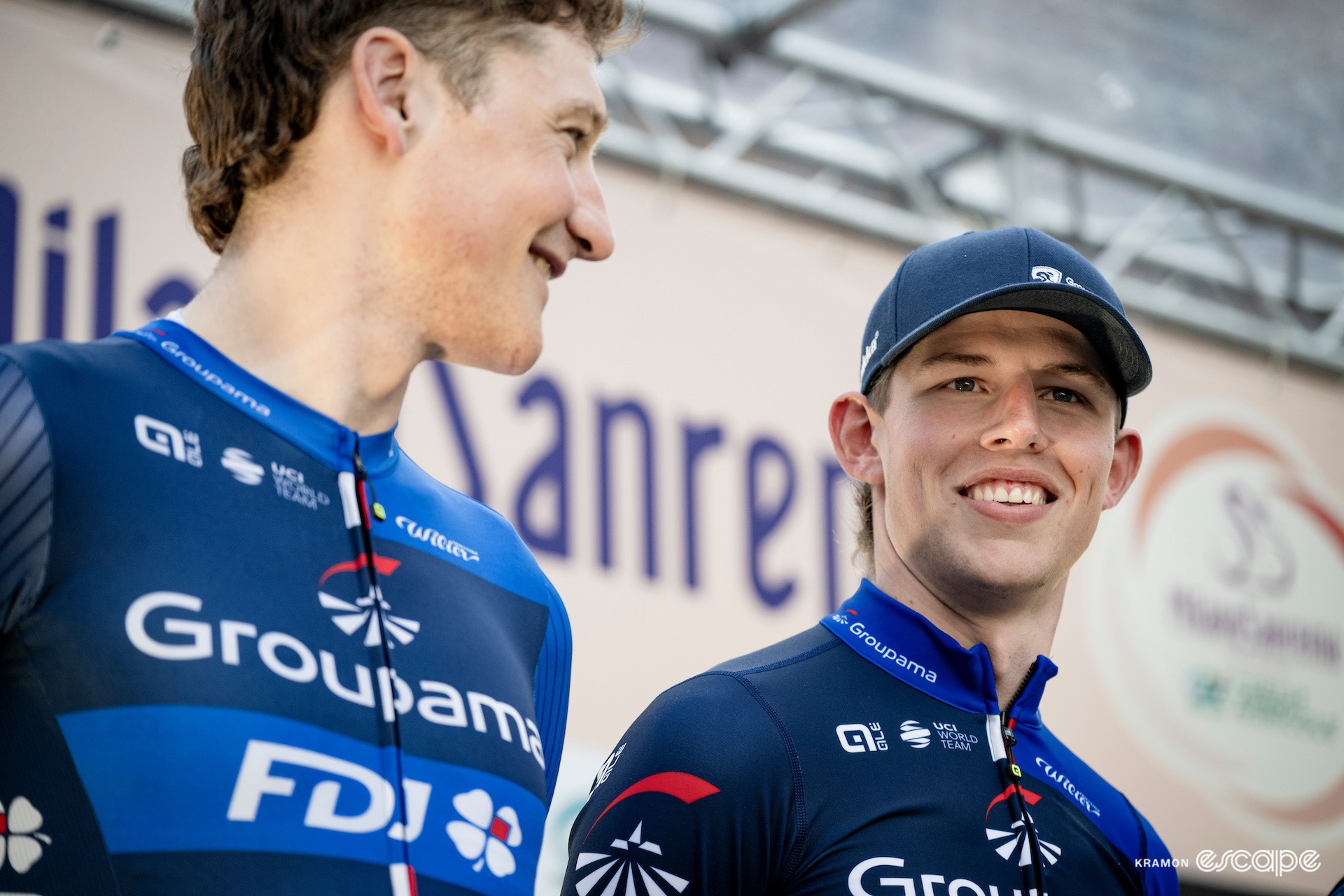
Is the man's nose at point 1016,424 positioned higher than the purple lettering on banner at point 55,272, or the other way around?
the purple lettering on banner at point 55,272

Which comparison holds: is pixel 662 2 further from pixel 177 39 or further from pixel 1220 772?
pixel 1220 772

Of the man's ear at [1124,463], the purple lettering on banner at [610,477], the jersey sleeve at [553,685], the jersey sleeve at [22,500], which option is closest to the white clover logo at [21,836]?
the jersey sleeve at [22,500]

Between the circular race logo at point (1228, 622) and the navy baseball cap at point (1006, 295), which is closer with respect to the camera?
the navy baseball cap at point (1006, 295)

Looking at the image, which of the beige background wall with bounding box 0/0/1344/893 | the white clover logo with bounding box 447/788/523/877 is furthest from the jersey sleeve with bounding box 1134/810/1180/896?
the beige background wall with bounding box 0/0/1344/893

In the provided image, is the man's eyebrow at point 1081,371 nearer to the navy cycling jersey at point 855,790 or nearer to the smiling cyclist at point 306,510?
the navy cycling jersey at point 855,790

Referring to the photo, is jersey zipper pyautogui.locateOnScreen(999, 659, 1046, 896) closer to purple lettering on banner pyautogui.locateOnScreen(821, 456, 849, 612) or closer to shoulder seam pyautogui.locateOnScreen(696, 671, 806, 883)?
shoulder seam pyautogui.locateOnScreen(696, 671, 806, 883)

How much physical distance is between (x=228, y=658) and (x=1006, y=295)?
3.46 feet

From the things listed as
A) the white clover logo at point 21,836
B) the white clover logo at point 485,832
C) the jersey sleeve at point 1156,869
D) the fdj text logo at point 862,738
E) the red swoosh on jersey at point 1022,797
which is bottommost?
the white clover logo at point 21,836

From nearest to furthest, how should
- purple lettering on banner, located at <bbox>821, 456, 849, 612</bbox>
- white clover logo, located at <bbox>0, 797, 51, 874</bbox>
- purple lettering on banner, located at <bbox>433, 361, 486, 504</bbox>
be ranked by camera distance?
white clover logo, located at <bbox>0, 797, 51, 874</bbox>
purple lettering on banner, located at <bbox>433, 361, 486, 504</bbox>
purple lettering on banner, located at <bbox>821, 456, 849, 612</bbox>

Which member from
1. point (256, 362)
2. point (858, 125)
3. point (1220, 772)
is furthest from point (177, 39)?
Answer: point (1220, 772)

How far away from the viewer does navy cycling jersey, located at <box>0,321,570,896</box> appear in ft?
3.36

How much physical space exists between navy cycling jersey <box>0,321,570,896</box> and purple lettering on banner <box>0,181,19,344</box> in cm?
253

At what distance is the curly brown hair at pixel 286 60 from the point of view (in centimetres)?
132

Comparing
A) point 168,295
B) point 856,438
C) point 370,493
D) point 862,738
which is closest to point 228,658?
point 370,493
